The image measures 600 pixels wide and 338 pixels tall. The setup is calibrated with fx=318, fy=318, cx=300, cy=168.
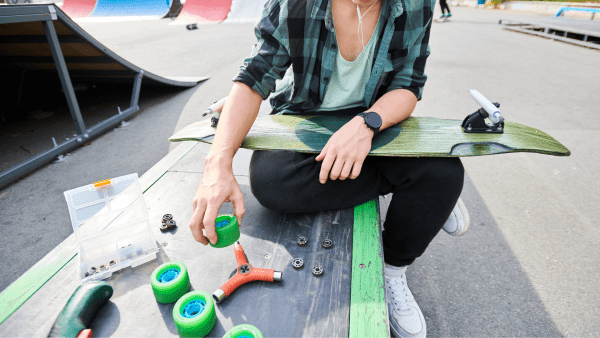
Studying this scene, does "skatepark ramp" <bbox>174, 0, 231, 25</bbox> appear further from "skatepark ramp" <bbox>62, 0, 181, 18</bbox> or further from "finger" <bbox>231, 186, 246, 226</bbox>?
"finger" <bbox>231, 186, 246, 226</bbox>

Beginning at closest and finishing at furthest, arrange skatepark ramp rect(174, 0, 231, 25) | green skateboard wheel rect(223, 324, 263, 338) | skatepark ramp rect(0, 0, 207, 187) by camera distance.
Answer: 1. green skateboard wheel rect(223, 324, 263, 338)
2. skatepark ramp rect(0, 0, 207, 187)
3. skatepark ramp rect(174, 0, 231, 25)

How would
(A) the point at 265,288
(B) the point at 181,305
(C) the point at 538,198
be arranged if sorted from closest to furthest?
1. (B) the point at 181,305
2. (A) the point at 265,288
3. (C) the point at 538,198

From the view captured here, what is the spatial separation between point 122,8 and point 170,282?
1928 centimetres

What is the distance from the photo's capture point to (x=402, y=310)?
51.8 inches

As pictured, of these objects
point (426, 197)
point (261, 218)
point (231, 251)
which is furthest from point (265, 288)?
point (426, 197)

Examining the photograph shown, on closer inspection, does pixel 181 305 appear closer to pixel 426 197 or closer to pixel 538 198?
pixel 426 197

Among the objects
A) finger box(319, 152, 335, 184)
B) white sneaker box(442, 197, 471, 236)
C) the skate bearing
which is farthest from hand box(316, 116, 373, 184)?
the skate bearing

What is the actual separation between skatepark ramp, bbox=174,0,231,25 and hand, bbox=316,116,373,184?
47.5 feet

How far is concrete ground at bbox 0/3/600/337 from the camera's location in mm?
1435

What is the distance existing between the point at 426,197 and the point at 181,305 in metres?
0.89

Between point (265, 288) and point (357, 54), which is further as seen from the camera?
point (357, 54)

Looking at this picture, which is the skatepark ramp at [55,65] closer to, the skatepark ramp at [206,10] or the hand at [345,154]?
the hand at [345,154]

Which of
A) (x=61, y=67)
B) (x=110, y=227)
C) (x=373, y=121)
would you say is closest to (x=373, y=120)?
(x=373, y=121)

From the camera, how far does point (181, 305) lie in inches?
36.1
